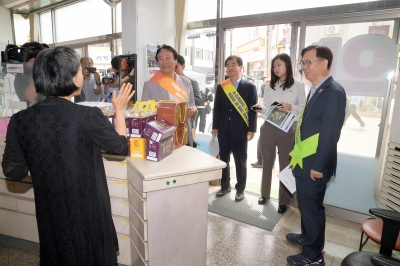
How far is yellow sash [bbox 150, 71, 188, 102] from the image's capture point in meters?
2.37

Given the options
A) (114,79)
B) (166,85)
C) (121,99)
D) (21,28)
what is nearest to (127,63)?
(114,79)

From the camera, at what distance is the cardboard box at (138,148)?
5.21 ft

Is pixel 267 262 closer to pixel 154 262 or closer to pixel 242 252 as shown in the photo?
pixel 242 252

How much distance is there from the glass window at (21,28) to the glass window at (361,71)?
280 inches

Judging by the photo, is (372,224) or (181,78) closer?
(372,224)

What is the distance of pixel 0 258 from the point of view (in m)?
2.06

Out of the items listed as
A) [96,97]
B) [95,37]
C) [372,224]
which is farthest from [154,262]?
[95,37]

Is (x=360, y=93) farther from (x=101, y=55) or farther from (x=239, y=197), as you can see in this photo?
(x=101, y=55)

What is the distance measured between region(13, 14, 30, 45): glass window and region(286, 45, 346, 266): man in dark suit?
7454 millimetres

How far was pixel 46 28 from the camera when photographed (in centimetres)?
642

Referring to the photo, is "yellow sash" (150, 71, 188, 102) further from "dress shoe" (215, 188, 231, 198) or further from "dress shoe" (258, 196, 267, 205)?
"dress shoe" (258, 196, 267, 205)

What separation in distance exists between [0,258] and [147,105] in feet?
5.62

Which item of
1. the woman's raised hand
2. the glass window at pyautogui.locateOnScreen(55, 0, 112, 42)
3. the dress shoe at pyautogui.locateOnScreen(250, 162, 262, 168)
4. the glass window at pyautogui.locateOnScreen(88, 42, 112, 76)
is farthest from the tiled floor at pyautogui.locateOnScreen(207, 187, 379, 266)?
the glass window at pyautogui.locateOnScreen(55, 0, 112, 42)

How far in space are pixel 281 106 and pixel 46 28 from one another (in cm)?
645
